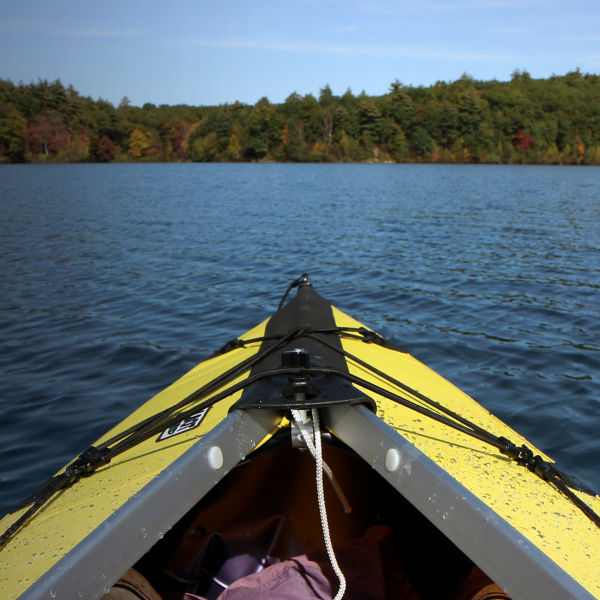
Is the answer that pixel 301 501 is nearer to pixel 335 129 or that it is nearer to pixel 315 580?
pixel 315 580

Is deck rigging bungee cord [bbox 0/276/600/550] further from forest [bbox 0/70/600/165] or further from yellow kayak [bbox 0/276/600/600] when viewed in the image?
forest [bbox 0/70/600/165]

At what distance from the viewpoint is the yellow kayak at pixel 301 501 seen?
5.26 ft

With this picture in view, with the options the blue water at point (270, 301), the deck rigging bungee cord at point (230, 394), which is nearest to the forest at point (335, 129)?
the blue water at point (270, 301)

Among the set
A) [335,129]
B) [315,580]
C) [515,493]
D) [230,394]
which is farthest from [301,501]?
[335,129]

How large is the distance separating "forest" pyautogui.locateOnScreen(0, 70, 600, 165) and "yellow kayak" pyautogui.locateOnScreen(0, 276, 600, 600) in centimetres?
7598

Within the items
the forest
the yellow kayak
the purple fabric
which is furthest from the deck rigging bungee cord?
the forest

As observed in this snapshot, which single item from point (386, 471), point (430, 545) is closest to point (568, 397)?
point (430, 545)

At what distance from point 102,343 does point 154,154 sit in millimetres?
82823

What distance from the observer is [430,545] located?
2697mm

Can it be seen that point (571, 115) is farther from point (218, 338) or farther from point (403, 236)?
point (218, 338)

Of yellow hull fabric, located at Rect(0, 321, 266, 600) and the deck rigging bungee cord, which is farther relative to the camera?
the deck rigging bungee cord

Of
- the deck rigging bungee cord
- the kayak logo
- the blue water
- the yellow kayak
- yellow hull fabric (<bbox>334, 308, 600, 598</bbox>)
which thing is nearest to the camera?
the yellow kayak

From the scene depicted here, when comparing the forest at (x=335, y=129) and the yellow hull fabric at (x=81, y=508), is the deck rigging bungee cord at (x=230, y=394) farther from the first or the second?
the forest at (x=335, y=129)

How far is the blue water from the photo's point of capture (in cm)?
547
